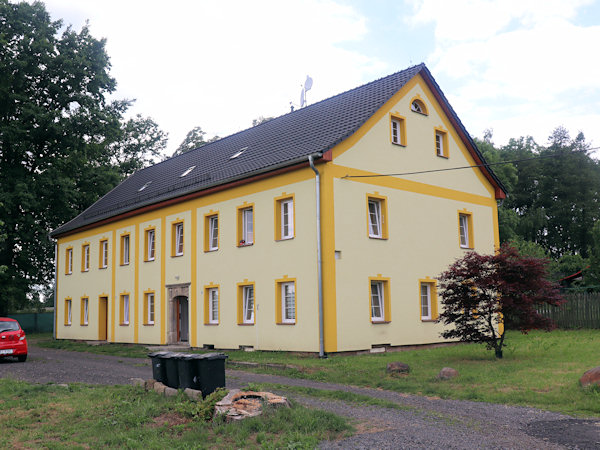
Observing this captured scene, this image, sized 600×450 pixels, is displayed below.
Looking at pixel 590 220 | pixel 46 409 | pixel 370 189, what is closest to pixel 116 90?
pixel 370 189

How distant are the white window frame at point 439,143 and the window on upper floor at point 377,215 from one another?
4.20 meters

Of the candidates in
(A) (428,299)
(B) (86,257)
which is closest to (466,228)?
(A) (428,299)

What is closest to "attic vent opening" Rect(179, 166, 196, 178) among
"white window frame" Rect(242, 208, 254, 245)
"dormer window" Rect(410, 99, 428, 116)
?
"white window frame" Rect(242, 208, 254, 245)

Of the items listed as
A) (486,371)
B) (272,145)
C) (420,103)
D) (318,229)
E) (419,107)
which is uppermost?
(420,103)

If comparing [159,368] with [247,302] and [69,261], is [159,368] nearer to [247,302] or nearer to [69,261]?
[247,302]

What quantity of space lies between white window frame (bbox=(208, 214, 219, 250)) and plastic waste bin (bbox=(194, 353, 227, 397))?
13.2m

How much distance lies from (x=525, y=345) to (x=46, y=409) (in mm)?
14533

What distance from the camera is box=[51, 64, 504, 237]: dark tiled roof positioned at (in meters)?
20.0

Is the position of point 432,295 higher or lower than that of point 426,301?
higher

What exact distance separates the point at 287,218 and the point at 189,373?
34.2 feet

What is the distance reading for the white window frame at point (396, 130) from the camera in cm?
2150

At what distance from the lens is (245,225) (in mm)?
21562

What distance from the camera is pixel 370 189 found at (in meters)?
19.9

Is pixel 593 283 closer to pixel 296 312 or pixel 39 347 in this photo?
pixel 296 312
